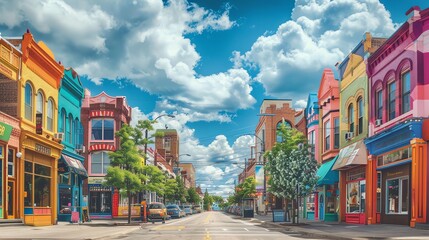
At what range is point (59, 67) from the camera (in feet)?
125

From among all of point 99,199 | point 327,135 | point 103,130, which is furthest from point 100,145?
point 327,135

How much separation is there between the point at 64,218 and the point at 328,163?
2098 cm

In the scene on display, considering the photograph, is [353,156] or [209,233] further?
[353,156]

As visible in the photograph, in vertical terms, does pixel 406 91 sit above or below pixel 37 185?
above

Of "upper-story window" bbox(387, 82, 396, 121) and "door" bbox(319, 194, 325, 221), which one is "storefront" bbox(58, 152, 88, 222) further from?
"upper-story window" bbox(387, 82, 396, 121)

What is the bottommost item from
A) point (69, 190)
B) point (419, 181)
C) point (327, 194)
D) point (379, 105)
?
point (327, 194)

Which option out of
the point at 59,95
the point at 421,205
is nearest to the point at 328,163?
the point at 421,205

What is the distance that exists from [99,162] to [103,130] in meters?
3.57

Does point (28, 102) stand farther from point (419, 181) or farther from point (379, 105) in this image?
point (419, 181)

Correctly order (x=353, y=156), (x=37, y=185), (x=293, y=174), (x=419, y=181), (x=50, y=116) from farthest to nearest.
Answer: (x=50, y=116)
(x=293, y=174)
(x=37, y=185)
(x=353, y=156)
(x=419, y=181)

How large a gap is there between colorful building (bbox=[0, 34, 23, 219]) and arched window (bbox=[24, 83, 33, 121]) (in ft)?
5.74

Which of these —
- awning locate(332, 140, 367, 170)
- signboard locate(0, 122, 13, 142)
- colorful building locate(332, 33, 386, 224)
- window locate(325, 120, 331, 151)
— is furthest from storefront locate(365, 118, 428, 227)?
signboard locate(0, 122, 13, 142)

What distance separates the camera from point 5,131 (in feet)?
94.5

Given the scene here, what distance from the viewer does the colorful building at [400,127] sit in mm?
25188
